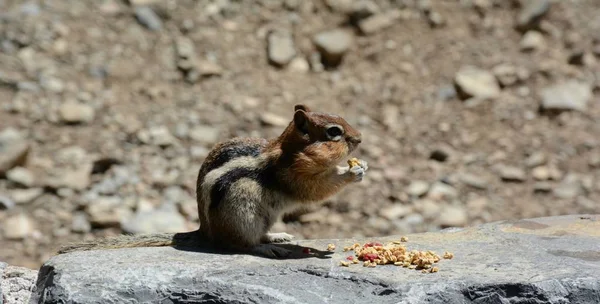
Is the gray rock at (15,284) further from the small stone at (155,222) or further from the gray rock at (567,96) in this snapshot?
the gray rock at (567,96)

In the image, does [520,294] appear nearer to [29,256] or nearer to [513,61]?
[29,256]

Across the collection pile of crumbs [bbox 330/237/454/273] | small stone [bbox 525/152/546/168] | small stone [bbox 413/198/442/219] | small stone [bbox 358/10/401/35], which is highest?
small stone [bbox 358/10/401/35]

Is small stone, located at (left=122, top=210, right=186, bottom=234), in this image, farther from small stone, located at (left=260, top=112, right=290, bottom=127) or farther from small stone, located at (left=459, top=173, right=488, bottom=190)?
small stone, located at (left=459, top=173, right=488, bottom=190)

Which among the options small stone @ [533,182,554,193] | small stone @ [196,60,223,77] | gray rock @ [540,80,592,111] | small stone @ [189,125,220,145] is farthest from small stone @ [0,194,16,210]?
gray rock @ [540,80,592,111]

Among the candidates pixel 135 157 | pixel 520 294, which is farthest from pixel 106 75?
pixel 520 294

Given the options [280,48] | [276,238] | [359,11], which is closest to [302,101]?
[280,48]

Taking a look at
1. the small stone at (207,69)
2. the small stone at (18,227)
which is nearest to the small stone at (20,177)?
the small stone at (18,227)

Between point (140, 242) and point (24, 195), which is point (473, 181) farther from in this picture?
point (140, 242)
